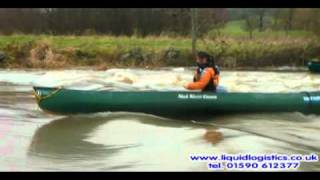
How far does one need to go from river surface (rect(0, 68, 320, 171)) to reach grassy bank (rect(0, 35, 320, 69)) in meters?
0.11

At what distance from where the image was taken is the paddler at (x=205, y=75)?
4.06 metres

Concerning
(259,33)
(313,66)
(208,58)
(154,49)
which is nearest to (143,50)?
(154,49)

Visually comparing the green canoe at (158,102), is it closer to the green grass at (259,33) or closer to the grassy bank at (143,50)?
the grassy bank at (143,50)

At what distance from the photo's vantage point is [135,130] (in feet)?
12.7

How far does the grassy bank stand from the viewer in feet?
12.6

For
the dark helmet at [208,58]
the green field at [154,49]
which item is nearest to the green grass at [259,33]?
the green field at [154,49]

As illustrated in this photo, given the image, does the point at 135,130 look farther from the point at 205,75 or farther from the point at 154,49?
the point at 205,75

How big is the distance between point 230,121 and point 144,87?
72 cm

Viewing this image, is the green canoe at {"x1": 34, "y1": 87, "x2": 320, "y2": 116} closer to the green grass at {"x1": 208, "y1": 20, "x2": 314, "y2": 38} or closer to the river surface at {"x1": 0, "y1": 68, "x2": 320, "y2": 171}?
the river surface at {"x1": 0, "y1": 68, "x2": 320, "y2": 171}
